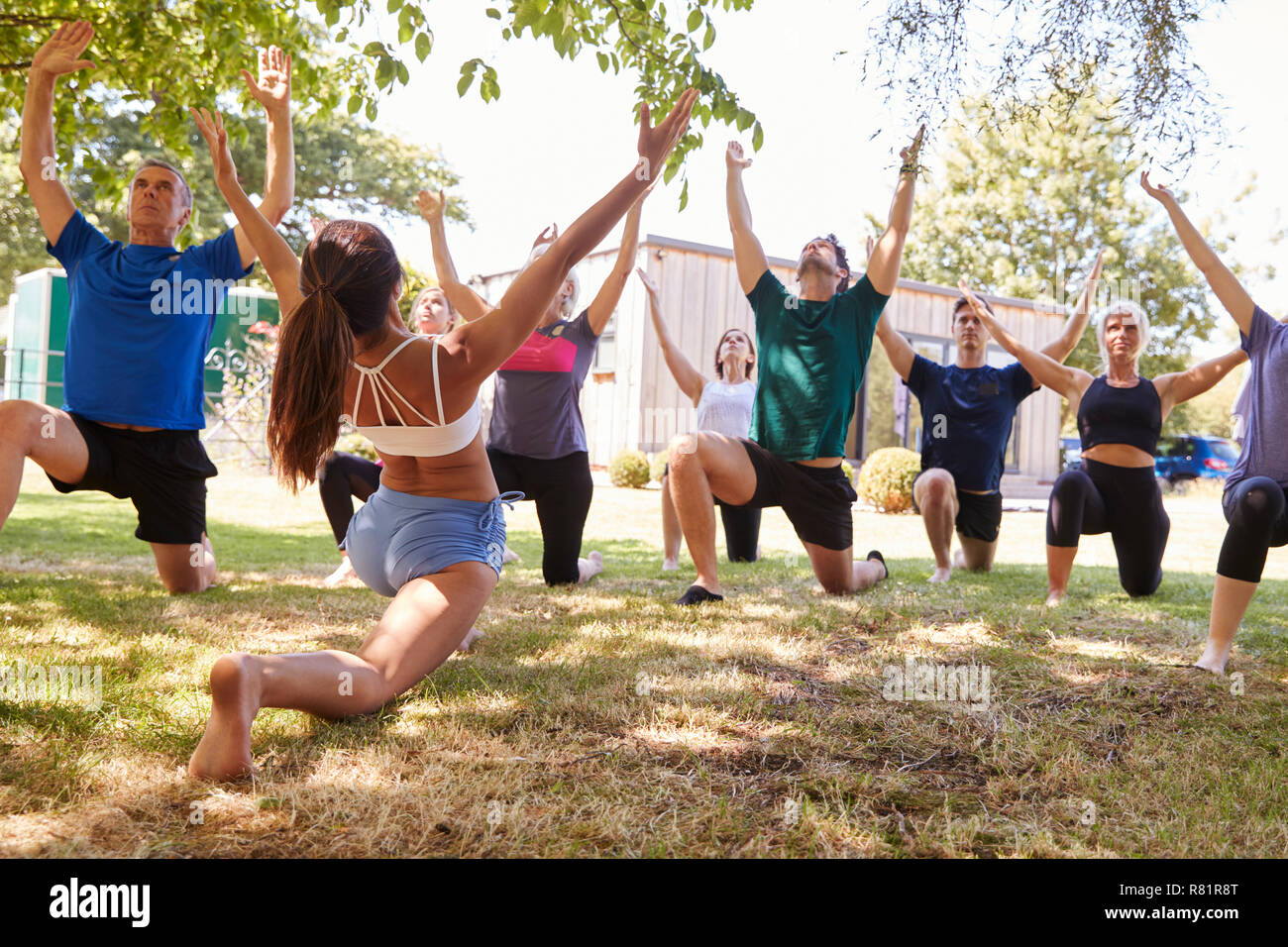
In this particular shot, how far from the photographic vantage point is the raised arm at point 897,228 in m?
3.79

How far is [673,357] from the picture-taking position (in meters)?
6.52

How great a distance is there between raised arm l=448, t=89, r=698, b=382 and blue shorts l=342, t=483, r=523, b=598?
Answer: 47cm

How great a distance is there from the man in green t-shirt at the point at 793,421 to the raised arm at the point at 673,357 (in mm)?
963

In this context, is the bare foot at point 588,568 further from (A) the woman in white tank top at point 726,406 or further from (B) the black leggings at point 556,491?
(A) the woman in white tank top at point 726,406

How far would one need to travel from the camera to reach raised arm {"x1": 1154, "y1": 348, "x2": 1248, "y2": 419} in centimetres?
467

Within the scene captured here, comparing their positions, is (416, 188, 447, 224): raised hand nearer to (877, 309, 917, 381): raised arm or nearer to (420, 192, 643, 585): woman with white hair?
(420, 192, 643, 585): woman with white hair

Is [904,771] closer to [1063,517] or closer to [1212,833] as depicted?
[1212,833]

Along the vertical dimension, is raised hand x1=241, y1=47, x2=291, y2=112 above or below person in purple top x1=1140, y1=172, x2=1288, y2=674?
above

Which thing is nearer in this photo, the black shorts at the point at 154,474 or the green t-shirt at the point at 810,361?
the black shorts at the point at 154,474

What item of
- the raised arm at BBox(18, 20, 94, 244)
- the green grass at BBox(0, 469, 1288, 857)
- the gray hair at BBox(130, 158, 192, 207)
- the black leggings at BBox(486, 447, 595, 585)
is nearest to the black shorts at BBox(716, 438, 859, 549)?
the green grass at BBox(0, 469, 1288, 857)

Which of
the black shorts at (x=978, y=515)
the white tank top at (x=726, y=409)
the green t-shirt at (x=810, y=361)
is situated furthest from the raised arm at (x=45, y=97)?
the black shorts at (x=978, y=515)

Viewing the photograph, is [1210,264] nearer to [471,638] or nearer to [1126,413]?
[1126,413]

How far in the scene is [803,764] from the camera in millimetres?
2510
